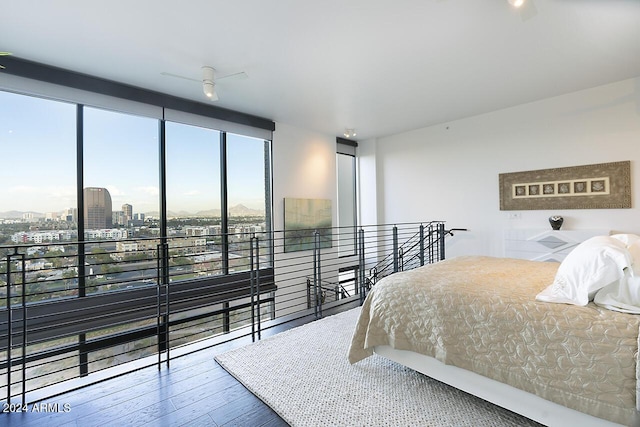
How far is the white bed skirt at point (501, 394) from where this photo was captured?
1.43 meters

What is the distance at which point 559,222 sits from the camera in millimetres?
3920

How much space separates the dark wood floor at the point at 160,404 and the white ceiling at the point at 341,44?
2.66 metres

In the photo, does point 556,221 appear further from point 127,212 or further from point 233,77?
point 127,212

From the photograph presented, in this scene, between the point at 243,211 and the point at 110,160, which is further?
the point at 243,211

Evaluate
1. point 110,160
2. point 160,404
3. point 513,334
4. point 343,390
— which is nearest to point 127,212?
point 110,160

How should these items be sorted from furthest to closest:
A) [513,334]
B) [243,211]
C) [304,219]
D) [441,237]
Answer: [304,219]
[441,237]
[243,211]
[513,334]

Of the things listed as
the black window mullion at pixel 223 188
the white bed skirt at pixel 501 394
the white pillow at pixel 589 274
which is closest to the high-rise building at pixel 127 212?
the black window mullion at pixel 223 188

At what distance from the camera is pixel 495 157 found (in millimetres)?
4555

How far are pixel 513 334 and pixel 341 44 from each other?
254cm

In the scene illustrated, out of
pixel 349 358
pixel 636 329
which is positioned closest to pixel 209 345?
pixel 349 358

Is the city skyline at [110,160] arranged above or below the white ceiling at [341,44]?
below

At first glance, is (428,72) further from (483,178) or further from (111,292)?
(111,292)

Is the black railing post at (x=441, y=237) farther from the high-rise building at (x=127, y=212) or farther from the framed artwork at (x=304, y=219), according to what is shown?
the high-rise building at (x=127, y=212)

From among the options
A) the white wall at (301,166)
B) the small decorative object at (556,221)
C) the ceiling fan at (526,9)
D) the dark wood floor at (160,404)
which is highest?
the ceiling fan at (526,9)
